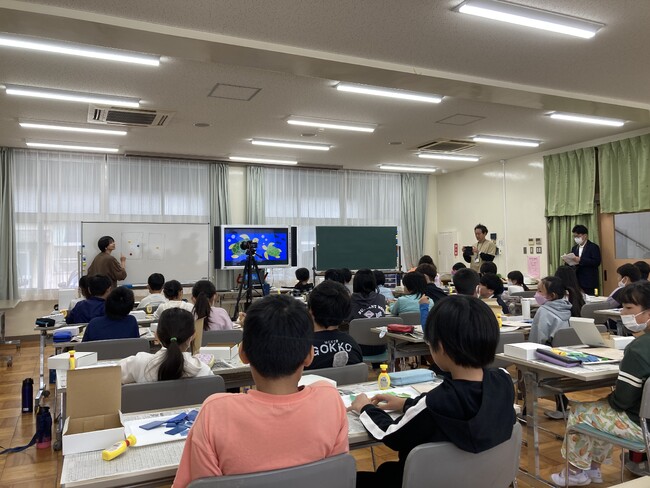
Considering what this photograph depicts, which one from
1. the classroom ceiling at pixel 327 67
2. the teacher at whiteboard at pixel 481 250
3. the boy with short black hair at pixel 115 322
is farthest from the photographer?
the teacher at whiteboard at pixel 481 250

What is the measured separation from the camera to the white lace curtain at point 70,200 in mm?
7934

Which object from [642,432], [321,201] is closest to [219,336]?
[642,432]

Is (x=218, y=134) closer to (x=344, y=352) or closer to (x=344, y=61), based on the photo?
(x=344, y=61)

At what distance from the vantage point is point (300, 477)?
121 cm

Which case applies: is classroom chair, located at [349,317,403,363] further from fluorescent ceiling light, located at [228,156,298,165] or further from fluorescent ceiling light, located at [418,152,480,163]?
fluorescent ceiling light, located at [228,156,298,165]

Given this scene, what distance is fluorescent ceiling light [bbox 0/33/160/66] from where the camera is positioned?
3900 millimetres

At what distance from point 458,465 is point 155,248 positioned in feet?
24.8

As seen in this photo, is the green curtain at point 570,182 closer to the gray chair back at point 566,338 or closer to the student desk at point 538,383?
the gray chair back at point 566,338

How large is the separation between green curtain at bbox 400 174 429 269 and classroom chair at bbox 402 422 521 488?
30.1 feet

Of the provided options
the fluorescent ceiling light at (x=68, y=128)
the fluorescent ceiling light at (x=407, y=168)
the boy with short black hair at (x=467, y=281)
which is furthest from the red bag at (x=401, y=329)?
the fluorescent ceiling light at (x=407, y=168)

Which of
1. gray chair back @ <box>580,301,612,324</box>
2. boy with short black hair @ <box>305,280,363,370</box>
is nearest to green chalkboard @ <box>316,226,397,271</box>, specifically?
gray chair back @ <box>580,301,612,324</box>

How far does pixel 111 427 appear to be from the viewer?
1.71 metres

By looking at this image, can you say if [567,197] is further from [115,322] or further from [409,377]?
[115,322]

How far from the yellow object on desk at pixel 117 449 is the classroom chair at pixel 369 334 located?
109 inches
